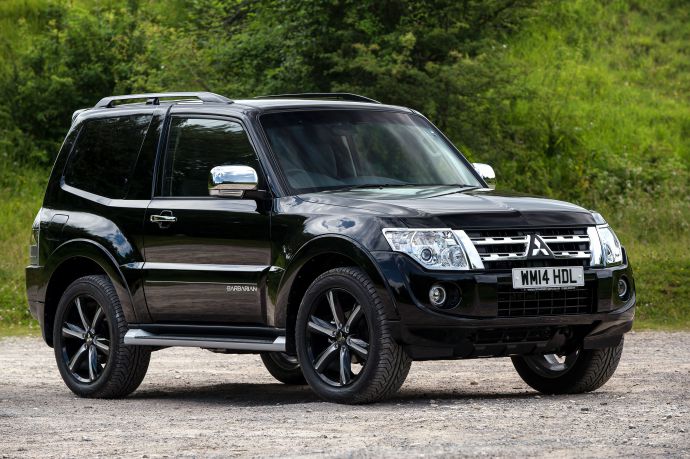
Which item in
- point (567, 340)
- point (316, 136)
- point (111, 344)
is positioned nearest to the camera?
point (567, 340)

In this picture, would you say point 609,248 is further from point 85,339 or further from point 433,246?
point 85,339

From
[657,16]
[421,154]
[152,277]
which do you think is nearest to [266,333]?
[152,277]

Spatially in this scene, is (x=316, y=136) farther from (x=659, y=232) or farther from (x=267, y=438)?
(x=659, y=232)

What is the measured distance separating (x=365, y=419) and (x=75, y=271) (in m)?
3.52

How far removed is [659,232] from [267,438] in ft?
51.0

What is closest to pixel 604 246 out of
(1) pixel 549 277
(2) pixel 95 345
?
(1) pixel 549 277

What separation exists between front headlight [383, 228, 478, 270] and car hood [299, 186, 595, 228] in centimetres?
6

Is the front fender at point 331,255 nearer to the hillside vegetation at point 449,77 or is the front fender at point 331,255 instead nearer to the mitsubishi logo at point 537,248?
the mitsubishi logo at point 537,248

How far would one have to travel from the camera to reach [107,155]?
10445mm

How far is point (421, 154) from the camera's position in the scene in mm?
9789

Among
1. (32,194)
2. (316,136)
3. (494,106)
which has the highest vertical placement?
(316,136)

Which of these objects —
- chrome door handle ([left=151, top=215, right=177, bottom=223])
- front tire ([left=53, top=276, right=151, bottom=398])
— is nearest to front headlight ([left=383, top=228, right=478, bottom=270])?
chrome door handle ([left=151, top=215, right=177, bottom=223])

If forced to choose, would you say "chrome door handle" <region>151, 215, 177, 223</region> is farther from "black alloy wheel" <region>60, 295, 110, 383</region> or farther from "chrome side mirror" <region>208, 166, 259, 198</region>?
"black alloy wheel" <region>60, 295, 110, 383</region>

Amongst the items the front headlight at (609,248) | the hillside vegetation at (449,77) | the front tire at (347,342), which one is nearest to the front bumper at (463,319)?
the front tire at (347,342)
